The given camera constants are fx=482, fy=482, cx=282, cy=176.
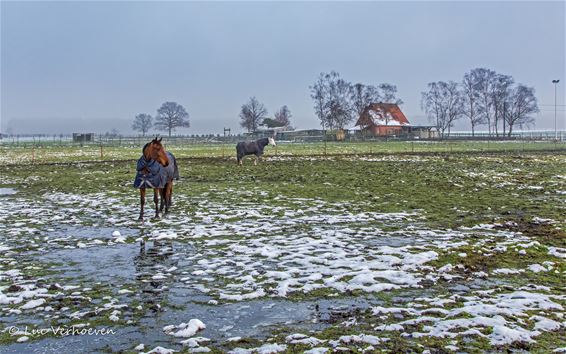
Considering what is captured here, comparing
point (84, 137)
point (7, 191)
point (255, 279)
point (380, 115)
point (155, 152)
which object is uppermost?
point (380, 115)

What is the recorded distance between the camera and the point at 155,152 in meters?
12.3

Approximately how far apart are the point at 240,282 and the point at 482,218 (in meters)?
7.54

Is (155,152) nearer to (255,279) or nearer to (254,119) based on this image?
(255,279)

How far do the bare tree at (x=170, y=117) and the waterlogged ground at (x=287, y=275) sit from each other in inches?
5553

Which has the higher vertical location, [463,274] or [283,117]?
[283,117]

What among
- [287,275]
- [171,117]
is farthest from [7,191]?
[171,117]

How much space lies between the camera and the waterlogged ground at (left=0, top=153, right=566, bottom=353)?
5.22 meters

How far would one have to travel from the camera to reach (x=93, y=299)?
6500 millimetres

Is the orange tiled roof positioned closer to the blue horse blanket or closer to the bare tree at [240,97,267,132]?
the bare tree at [240,97,267,132]

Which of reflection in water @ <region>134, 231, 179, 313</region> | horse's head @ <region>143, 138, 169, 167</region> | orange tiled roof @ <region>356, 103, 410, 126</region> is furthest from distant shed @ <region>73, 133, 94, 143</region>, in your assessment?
reflection in water @ <region>134, 231, 179, 313</region>

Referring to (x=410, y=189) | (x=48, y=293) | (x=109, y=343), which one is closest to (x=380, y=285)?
(x=109, y=343)

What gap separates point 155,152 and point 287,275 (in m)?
6.28

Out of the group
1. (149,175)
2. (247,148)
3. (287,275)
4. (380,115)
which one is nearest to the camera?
(287,275)

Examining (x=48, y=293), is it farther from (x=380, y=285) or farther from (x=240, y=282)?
(x=380, y=285)
